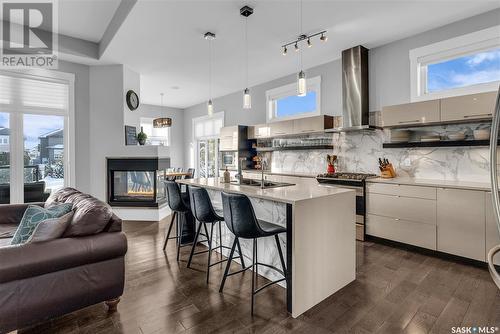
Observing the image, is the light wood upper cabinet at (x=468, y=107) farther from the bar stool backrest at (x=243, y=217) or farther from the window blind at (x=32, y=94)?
the window blind at (x=32, y=94)

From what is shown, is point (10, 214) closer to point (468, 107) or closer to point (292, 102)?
point (292, 102)

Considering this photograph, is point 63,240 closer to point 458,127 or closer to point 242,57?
point 242,57

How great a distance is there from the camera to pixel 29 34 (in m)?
4.29

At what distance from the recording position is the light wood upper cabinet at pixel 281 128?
5301 millimetres

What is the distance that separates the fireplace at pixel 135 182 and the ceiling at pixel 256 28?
201 centimetres

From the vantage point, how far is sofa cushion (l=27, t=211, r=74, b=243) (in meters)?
1.94

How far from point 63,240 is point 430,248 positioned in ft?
13.2

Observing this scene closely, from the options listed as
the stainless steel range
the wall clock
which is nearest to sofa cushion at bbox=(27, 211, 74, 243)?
the stainless steel range

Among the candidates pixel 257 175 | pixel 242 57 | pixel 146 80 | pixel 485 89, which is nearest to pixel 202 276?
pixel 257 175

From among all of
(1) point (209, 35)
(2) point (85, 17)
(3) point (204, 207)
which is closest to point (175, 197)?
(3) point (204, 207)

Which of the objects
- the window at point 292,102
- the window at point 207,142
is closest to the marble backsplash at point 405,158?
the window at point 292,102

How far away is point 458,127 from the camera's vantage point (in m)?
3.56

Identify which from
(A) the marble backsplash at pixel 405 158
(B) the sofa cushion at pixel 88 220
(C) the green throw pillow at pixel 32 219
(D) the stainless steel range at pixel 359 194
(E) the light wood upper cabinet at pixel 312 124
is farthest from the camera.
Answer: (E) the light wood upper cabinet at pixel 312 124

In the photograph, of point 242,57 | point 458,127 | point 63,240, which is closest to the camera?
point 63,240
